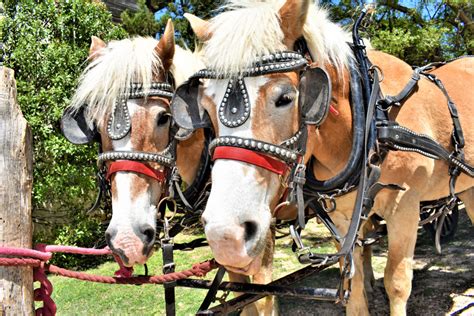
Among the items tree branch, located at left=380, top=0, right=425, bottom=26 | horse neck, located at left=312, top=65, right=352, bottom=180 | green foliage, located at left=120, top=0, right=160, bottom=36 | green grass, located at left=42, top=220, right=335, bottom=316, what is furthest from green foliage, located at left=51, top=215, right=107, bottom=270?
tree branch, located at left=380, top=0, right=425, bottom=26

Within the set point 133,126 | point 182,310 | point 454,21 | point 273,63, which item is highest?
point 454,21

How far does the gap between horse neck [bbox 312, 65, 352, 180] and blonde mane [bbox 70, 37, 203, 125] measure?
1044 millimetres

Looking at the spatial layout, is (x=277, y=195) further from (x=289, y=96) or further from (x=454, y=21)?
(x=454, y=21)

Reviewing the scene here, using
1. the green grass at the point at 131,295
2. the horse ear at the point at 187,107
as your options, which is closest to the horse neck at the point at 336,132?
the horse ear at the point at 187,107

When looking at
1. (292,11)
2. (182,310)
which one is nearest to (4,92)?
(292,11)

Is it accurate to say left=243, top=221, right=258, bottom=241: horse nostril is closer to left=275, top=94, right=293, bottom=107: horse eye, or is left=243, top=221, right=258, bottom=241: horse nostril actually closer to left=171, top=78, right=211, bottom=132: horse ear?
left=275, top=94, right=293, bottom=107: horse eye

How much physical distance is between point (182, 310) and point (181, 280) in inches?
76.0

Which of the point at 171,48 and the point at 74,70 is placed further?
the point at 74,70

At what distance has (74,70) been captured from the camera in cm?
578

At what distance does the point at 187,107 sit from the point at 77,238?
4422 mm

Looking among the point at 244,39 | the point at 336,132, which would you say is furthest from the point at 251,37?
the point at 336,132

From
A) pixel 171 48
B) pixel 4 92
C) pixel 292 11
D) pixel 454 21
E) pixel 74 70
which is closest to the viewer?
pixel 4 92

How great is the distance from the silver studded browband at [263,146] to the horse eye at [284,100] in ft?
0.49

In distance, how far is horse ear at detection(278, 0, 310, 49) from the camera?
179 cm
